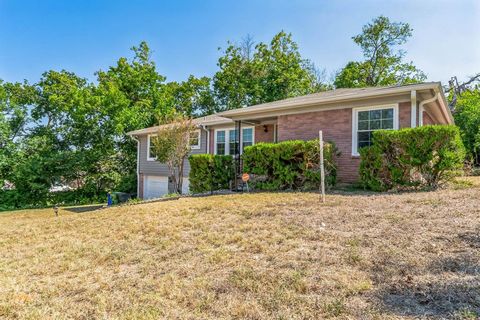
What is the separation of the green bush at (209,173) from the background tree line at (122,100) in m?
4.10

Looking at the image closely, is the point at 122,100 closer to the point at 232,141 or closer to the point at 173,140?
the point at 232,141

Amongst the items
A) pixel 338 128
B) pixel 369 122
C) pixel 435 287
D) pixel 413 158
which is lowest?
pixel 435 287

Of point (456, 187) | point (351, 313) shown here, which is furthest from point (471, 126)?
point (351, 313)

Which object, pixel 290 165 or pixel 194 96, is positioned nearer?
pixel 290 165

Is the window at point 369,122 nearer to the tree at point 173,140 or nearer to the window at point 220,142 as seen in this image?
the tree at point 173,140

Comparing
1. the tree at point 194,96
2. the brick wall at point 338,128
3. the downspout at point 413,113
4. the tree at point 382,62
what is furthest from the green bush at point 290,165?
Answer: the tree at point 382,62

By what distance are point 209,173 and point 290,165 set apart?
3.40 m

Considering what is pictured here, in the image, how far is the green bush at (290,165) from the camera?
861cm

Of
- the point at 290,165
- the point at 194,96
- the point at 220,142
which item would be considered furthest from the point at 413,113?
the point at 194,96

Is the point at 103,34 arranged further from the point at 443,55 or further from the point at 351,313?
the point at 443,55

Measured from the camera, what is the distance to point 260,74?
85.0 ft

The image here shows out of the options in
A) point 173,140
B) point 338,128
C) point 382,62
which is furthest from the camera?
point 382,62

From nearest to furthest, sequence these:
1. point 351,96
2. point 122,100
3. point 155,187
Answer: point 351,96
point 155,187
point 122,100

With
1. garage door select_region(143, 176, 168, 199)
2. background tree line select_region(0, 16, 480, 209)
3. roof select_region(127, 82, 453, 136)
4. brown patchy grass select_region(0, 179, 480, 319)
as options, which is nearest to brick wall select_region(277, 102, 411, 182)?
roof select_region(127, 82, 453, 136)
